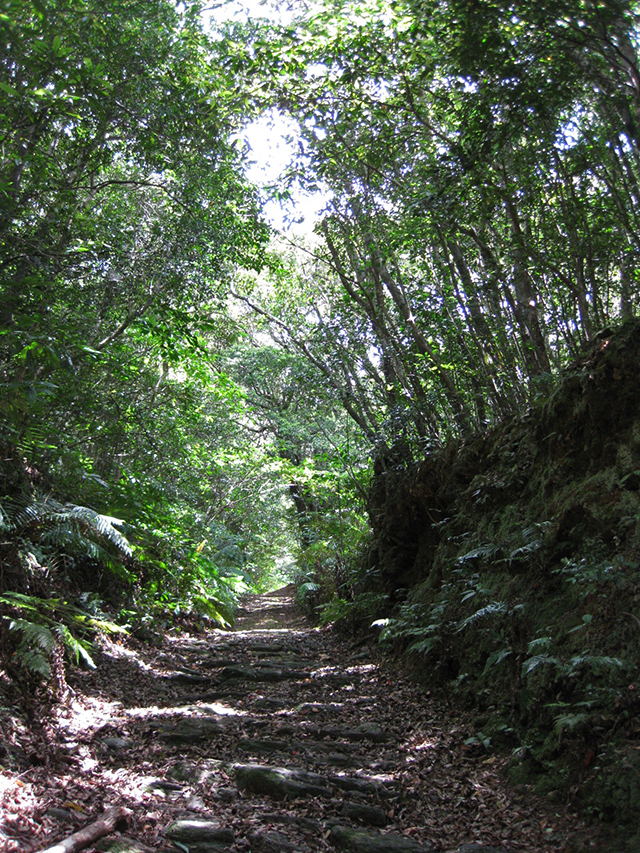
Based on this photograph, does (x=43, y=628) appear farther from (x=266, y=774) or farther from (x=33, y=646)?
(x=266, y=774)

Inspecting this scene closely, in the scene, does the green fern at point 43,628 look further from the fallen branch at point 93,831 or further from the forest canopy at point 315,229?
the fallen branch at point 93,831

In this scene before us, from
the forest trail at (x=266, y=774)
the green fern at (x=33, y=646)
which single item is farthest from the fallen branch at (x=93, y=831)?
the green fern at (x=33, y=646)

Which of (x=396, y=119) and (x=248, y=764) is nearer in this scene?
(x=248, y=764)

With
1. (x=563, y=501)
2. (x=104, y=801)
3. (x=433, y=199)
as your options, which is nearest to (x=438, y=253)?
(x=433, y=199)

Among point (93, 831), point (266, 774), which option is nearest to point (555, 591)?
point (266, 774)

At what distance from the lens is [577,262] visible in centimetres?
588

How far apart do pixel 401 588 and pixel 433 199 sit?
5.31 metres

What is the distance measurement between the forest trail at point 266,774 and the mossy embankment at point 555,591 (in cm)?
29

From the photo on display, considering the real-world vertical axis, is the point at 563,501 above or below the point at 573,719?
above

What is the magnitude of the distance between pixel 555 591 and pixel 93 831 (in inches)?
141

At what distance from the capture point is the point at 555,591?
449 centimetres

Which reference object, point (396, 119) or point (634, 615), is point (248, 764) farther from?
point (396, 119)

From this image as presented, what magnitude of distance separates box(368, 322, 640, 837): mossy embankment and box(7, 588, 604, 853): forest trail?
293 millimetres

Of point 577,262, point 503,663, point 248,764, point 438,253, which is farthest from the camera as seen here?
point 438,253
